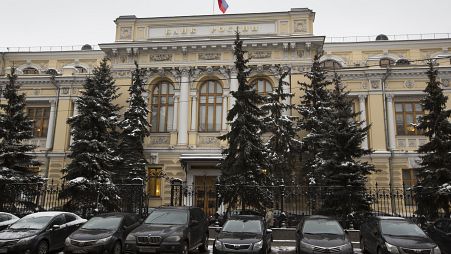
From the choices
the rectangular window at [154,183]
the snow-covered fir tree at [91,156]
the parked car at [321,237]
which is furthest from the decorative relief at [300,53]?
the parked car at [321,237]

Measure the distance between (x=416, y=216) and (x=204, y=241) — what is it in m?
11.3

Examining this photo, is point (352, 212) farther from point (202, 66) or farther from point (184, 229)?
point (202, 66)

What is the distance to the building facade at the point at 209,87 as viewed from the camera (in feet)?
→ 92.0

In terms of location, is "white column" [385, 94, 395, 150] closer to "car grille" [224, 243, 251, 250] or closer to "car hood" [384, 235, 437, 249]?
"car hood" [384, 235, 437, 249]

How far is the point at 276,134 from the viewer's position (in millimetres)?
23422

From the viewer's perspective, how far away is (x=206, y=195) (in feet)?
88.6

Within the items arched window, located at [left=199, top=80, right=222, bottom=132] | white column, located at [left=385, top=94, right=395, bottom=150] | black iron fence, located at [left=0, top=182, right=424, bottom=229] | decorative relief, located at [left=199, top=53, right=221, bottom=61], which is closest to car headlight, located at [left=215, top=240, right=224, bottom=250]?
black iron fence, located at [left=0, top=182, right=424, bottom=229]

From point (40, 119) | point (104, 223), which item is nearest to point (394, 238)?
point (104, 223)

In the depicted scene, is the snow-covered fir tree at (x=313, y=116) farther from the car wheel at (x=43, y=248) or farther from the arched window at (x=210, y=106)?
the car wheel at (x=43, y=248)

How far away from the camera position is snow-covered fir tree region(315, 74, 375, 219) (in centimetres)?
1909

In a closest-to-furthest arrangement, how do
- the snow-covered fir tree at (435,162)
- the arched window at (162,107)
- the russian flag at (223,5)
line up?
the snow-covered fir tree at (435,162) → the arched window at (162,107) → the russian flag at (223,5)

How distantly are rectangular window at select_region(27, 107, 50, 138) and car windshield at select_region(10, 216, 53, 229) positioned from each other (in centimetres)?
1964

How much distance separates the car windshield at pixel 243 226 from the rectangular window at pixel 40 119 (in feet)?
78.6

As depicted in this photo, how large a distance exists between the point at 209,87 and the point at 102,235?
1875cm
